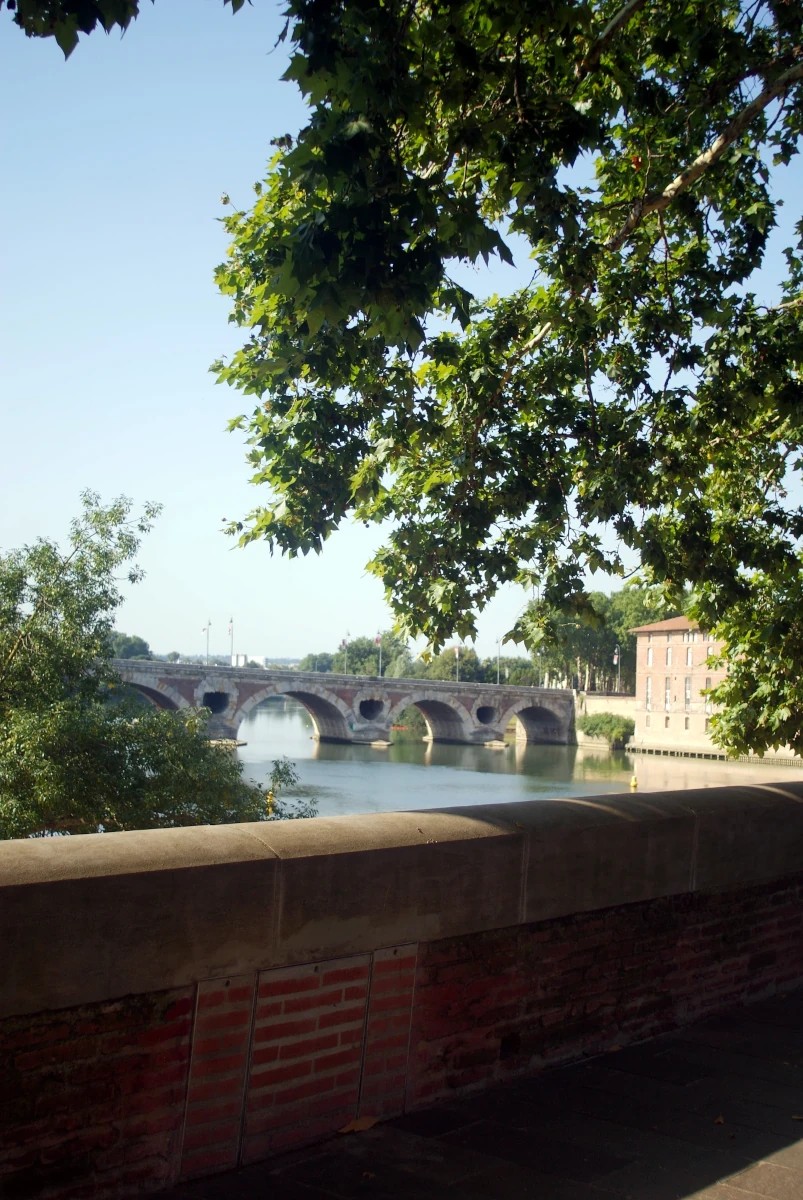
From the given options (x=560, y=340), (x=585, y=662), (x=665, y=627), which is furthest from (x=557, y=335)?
(x=585, y=662)

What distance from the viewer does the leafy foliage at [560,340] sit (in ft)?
19.2

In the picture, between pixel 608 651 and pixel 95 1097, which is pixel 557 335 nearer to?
pixel 95 1097

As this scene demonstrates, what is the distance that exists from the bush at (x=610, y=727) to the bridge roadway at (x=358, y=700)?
7.24ft

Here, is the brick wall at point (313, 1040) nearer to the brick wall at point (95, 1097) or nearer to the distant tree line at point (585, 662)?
the brick wall at point (95, 1097)

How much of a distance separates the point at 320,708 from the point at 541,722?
21.4m

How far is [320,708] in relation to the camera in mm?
82312

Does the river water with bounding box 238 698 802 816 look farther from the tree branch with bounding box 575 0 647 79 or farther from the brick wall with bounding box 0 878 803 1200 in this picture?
the brick wall with bounding box 0 878 803 1200

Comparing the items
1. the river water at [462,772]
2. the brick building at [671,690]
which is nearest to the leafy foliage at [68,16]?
the river water at [462,772]

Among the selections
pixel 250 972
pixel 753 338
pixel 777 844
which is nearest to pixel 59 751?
pixel 753 338

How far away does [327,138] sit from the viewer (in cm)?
441

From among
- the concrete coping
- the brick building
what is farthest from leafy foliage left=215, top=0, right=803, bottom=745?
the brick building

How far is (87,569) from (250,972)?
1816cm

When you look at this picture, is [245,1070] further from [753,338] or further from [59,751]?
[59,751]

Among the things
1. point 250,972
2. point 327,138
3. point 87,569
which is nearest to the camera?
point 250,972
